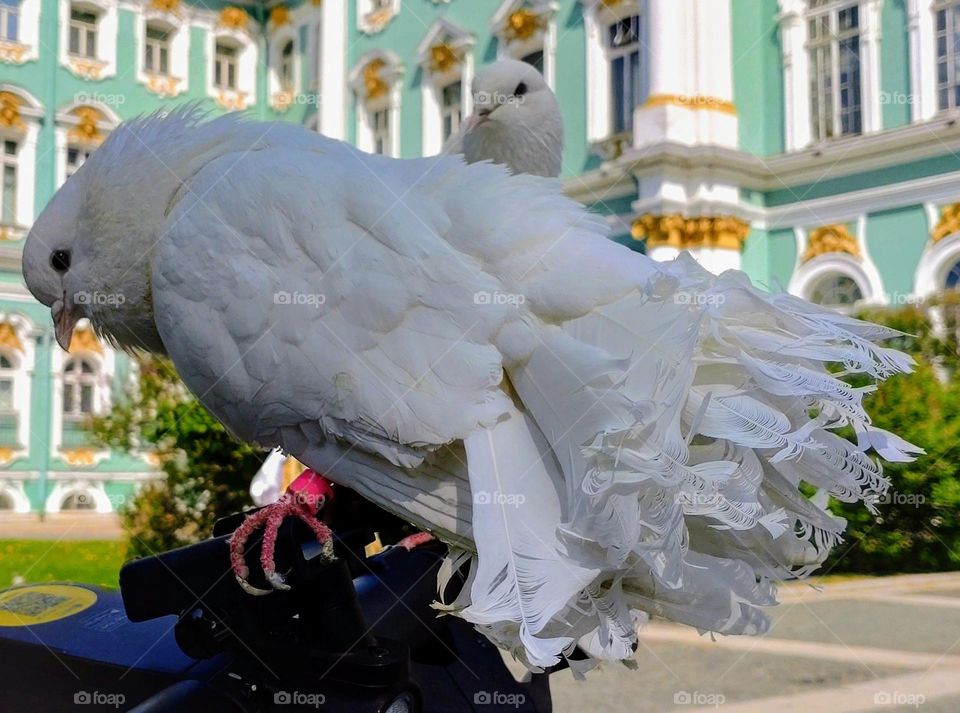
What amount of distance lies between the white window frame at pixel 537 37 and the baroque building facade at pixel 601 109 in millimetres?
36

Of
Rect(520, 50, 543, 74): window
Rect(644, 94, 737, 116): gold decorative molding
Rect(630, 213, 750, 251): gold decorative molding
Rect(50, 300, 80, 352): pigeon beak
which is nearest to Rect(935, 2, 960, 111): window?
Rect(644, 94, 737, 116): gold decorative molding

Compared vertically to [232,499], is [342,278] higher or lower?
higher

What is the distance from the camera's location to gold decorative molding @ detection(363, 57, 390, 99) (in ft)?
63.1

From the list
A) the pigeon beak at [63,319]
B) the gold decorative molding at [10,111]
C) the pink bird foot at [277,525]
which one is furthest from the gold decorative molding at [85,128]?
the pink bird foot at [277,525]

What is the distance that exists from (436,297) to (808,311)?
3.07 ft

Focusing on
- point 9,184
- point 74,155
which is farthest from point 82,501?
point 74,155

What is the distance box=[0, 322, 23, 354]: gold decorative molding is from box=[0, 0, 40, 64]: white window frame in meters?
5.08

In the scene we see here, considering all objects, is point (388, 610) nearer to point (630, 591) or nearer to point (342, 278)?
point (630, 591)

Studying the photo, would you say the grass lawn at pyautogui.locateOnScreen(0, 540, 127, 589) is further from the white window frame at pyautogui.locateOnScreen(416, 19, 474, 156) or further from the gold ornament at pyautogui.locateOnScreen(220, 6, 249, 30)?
the gold ornament at pyautogui.locateOnScreen(220, 6, 249, 30)

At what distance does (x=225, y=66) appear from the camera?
74.2ft

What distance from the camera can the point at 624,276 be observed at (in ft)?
8.16

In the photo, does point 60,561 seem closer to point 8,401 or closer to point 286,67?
point 8,401

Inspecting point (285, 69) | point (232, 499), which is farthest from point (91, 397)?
point (232, 499)

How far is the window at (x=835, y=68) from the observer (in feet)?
45.3
